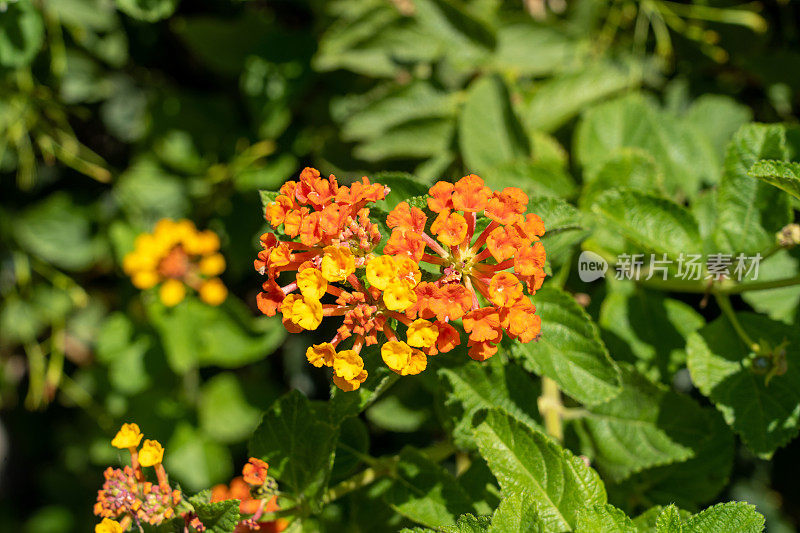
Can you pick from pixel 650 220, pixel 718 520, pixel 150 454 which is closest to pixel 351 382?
pixel 150 454

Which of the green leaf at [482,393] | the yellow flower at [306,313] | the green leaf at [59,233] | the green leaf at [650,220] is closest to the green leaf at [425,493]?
the green leaf at [482,393]

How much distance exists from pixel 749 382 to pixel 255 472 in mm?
1017

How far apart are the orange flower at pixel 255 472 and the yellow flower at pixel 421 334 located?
1.32 ft

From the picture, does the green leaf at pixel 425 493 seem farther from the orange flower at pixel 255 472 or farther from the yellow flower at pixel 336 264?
the yellow flower at pixel 336 264

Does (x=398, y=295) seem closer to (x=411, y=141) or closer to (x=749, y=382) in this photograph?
(x=749, y=382)

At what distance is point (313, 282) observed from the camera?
963 millimetres

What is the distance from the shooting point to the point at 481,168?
1762 mm

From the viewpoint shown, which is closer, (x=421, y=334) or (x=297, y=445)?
(x=421, y=334)

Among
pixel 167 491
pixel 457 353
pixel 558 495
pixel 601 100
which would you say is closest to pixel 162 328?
pixel 167 491

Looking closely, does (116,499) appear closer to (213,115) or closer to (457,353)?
(457,353)

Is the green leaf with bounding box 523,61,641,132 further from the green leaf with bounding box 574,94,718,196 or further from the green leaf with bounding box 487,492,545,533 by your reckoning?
the green leaf with bounding box 487,492,545,533

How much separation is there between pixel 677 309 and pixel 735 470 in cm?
87

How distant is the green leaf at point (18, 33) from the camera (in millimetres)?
1683

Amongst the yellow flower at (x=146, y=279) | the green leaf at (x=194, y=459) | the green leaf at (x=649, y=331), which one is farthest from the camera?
the green leaf at (x=194, y=459)
